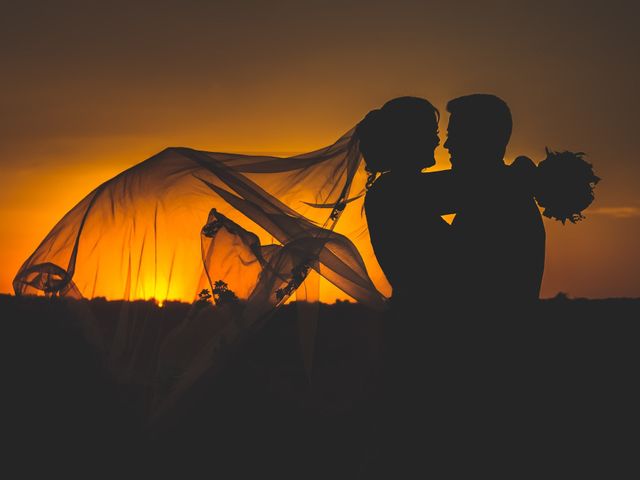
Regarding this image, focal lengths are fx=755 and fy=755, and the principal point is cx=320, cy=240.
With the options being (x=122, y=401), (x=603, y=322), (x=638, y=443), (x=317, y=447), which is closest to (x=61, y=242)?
(x=122, y=401)

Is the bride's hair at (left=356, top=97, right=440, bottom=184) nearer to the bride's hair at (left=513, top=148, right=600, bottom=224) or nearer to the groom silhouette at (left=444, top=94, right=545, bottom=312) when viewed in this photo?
the groom silhouette at (left=444, top=94, right=545, bottom=312)

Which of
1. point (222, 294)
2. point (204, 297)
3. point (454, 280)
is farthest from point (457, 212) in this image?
point (204, 297)

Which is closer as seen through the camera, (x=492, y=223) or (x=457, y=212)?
(x=492, y=223)

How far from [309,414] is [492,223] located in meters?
2.81

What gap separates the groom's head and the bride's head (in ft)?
0.56

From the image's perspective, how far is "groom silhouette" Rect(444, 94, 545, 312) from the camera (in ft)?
16.0

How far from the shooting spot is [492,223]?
4859mm

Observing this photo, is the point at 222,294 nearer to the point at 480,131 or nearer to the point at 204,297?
the point at 204,297

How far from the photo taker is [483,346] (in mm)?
4988

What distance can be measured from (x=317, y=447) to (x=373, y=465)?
2439mm

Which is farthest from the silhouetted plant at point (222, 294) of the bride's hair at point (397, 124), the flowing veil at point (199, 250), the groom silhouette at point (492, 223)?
the groom silhouette at point (492, 223)

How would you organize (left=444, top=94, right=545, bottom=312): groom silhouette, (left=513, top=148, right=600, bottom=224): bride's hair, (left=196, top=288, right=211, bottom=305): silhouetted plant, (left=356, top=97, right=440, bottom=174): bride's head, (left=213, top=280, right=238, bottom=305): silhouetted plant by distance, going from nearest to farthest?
(left=444, top=94, right=545, bottom=312): groom silhouette → (left=356, top=97, right=440, bottom=174): bride's head → (left=513, top=148, right=600, bottom=224): bride's hair → (left=213, top=280, right=238, bottom=305): silhouetted plant → (left=196, top=288, right=211, bottom=305): silhouetted plant

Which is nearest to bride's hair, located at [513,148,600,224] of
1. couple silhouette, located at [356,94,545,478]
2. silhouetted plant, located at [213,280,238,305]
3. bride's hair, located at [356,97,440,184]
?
couple silhouette, located at [356,94,545,478]

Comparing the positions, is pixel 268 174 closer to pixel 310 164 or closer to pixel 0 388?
pixel 310 164
